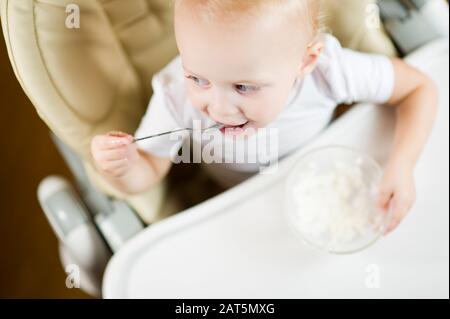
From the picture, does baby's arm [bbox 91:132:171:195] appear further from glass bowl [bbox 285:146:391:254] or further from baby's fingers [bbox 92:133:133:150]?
glass bowl [bbox 285:146:391:254]

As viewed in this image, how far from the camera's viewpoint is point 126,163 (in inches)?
20.7

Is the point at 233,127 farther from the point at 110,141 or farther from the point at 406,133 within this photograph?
the point at 406,133

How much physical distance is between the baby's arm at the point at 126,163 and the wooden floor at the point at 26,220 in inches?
19.1

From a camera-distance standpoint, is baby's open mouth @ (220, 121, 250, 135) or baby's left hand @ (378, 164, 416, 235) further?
baby's left hand @ (378, 164, 416, 235)

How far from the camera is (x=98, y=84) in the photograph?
19.9 inches

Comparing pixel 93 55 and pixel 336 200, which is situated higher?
pixel 93 55

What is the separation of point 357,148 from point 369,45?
123 mm

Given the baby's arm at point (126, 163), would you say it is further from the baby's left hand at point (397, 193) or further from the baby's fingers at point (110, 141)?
the baby's left hand at point (397, 193)

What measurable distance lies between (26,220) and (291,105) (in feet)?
2.21

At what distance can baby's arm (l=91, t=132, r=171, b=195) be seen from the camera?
490 mm

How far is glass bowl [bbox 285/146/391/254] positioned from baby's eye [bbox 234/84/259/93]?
0.21m

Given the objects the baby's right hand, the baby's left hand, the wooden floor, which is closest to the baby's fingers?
the baby's right hand

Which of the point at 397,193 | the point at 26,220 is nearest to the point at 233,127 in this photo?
the point at 397,193

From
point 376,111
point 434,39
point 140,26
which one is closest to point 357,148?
point 376,111
